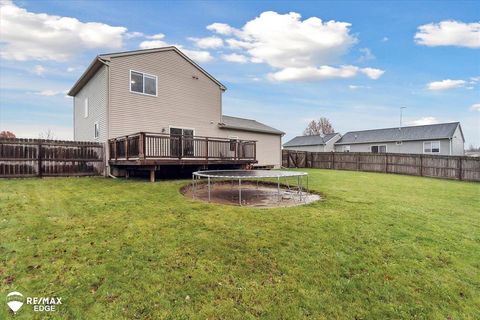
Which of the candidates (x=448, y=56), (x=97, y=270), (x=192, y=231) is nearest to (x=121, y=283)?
(x=97, y=270)

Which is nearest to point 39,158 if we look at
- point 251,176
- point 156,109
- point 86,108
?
point 86,108

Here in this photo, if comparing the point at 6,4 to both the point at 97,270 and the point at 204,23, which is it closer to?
the point at 204,23

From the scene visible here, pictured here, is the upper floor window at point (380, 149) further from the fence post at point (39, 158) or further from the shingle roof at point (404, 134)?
the fence post at point (39, 158)

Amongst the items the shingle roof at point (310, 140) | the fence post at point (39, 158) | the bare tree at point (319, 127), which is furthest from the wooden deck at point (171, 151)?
the bare tree at point (319, 127)

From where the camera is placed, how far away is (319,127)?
50.7 metres

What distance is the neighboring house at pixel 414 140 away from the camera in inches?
957

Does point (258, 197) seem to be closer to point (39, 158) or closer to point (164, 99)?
point (164, 99)

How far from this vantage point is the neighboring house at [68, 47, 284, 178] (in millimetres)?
11461

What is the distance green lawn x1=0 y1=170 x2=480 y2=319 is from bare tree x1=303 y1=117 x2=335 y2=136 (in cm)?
4555

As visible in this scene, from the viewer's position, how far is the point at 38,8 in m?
11.3

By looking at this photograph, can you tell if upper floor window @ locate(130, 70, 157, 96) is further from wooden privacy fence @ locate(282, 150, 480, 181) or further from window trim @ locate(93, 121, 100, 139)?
wooden privacy fence @ locate(282, 150, 480, 181)

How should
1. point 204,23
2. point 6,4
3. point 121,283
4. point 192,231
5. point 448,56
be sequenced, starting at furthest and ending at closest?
point 448,56 → point 204,23 → point 6,4 → point 192,231 → point 121,283

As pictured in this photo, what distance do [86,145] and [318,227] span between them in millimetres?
11504

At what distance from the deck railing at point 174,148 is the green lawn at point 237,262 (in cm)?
426
